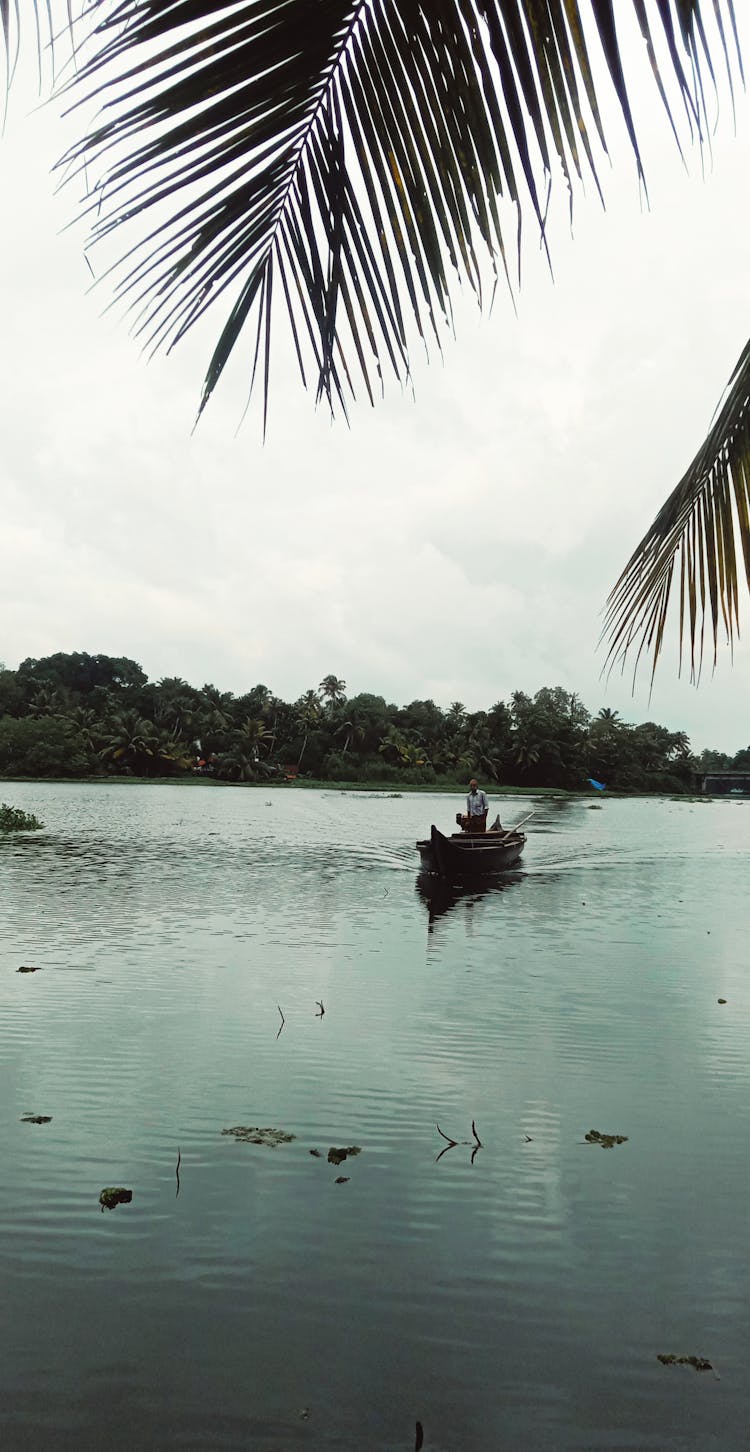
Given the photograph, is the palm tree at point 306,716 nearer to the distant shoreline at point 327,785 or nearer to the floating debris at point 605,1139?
the distant shoreline at point 327,785

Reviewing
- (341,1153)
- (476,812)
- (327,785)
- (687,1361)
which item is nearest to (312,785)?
(327,785)

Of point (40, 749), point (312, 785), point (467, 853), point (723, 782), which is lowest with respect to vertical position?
point (467, 853)

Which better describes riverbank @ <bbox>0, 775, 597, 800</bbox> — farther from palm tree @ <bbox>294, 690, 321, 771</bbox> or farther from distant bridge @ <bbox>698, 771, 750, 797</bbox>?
distant bridge @ <bbox>698, 771, 750, 797</bbox>

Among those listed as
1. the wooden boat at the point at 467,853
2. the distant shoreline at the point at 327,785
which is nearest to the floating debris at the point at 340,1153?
the wooden boat at the point at 467,853

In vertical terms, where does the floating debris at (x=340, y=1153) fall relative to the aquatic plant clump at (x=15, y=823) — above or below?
below

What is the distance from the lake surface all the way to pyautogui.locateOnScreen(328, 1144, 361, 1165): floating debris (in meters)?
0.06

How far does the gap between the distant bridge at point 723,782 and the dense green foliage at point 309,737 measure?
10.9 meters

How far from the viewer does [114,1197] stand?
5492 millimetres

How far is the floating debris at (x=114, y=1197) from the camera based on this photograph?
5438mm

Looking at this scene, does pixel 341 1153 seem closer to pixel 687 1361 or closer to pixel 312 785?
pixel 687 1361

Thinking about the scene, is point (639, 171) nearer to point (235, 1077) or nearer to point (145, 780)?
point (235, 1077)

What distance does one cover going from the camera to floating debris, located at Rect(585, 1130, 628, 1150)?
6.64m

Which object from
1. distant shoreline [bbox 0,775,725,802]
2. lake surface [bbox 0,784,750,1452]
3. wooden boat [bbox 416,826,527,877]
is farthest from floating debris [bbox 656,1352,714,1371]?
distant shoreline [bbox 0,775,725,802]

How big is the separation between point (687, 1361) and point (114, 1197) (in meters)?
2.96
